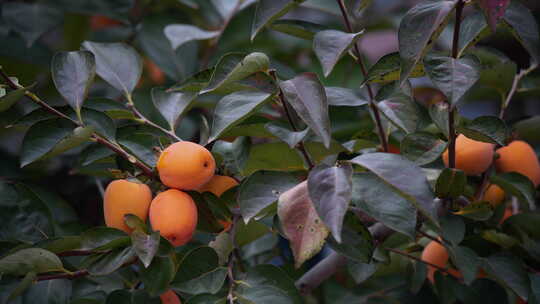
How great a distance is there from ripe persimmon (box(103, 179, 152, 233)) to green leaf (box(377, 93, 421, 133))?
0.26 m

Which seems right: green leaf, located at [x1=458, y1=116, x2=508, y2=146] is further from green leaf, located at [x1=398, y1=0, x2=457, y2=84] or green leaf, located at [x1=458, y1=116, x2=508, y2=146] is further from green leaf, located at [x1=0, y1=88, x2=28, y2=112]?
green leaf, located at [x1=0, y1=88, x2=28, y2=112]

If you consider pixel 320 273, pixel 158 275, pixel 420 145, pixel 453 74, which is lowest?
pixel 320 273

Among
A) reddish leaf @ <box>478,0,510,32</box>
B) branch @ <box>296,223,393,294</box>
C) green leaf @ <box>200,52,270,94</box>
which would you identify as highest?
reddish leaf @ <box>478,0,510,32</box>

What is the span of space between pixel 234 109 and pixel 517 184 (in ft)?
1.12

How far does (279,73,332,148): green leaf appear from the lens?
1.64ft

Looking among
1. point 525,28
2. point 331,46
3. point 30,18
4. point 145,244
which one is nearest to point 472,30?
point 525,28

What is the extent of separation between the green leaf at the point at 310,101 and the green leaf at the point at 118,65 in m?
0.27

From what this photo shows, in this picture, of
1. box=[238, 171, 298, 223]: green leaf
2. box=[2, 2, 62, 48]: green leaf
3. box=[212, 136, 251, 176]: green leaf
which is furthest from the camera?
box=[2, 2, 62, 48]: green leaf

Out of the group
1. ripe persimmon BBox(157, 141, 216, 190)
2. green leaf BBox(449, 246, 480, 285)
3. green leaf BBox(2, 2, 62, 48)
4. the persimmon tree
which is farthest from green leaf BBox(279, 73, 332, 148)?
green leaf BBox(2, 2, 62, 48)

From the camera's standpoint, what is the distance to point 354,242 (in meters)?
0.54

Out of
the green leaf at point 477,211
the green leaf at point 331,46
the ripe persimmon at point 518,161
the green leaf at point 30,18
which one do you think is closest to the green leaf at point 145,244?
the green leaf at point 331,46

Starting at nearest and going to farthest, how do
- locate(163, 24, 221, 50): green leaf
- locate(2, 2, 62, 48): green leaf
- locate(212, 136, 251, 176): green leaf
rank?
locate(212, 136, 251, 176): green leaf
locate(163, 24, 221, 50): green leaf
locate(2, 2, 62, 48): green leaf

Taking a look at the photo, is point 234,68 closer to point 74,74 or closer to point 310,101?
point 310,101

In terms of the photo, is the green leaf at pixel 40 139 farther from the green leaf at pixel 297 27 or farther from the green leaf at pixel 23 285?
the green leaf at pixel 297 27
